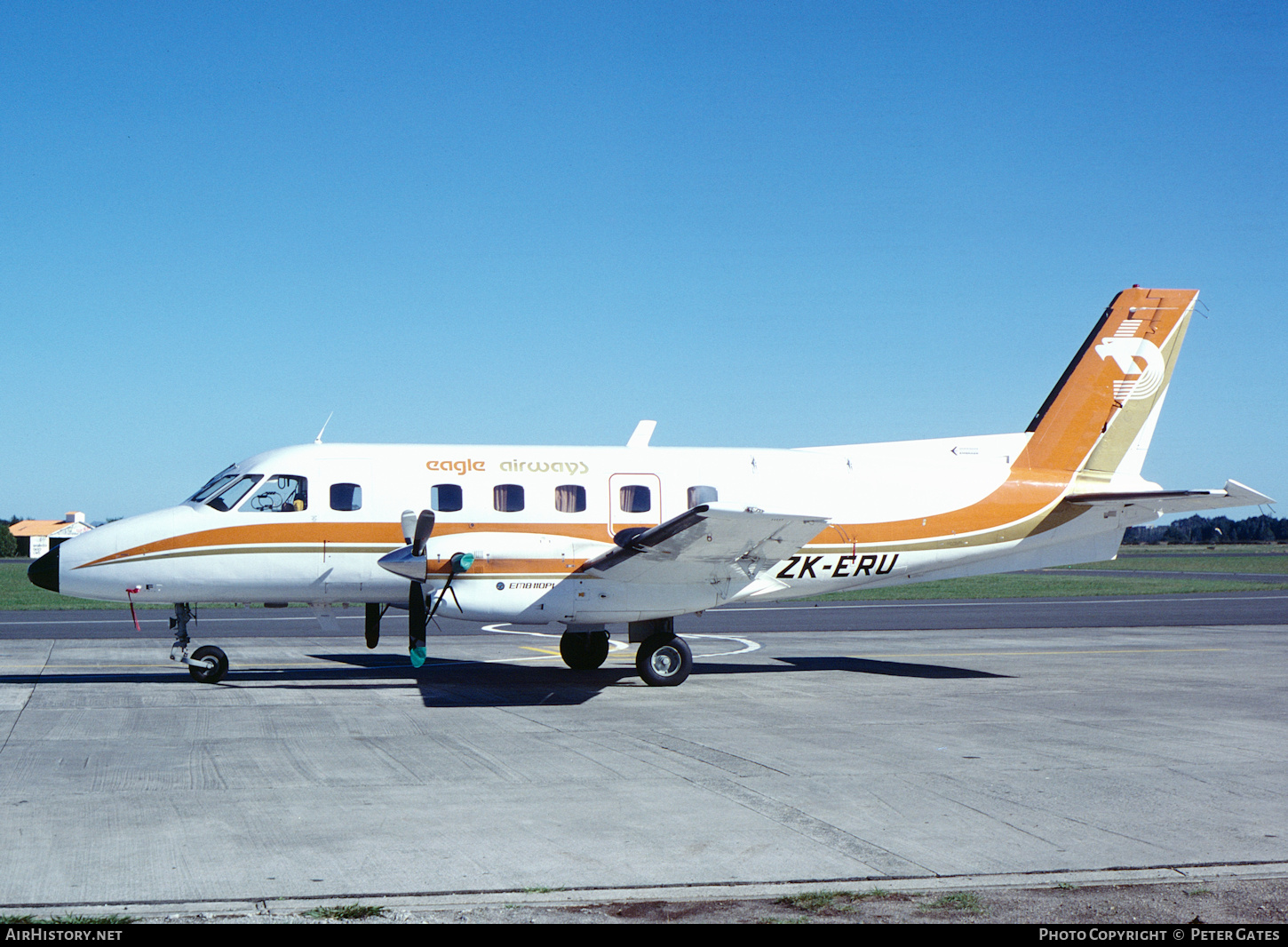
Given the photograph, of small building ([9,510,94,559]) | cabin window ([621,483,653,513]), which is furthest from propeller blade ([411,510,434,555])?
small building ([9,510,94,559])

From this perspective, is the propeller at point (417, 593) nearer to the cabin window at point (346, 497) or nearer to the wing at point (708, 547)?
the cabin window at point (346, 497)

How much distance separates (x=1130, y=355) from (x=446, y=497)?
11.2 metres

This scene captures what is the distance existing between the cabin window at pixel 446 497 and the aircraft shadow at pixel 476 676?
249 cm

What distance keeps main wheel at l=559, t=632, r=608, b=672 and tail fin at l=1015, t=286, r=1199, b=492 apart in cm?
761

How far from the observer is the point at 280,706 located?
12.9m

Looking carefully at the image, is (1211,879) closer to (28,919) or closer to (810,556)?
(28,919)

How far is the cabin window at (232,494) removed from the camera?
49.5 ft

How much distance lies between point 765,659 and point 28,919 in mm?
14239

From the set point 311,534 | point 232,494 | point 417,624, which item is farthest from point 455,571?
point 232,494

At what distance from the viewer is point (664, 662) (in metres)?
15.2

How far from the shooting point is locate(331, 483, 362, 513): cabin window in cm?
1522

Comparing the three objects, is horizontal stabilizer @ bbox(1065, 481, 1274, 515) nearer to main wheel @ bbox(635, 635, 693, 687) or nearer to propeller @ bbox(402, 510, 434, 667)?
main wheel @ bbox(635, 635, 693, 687)

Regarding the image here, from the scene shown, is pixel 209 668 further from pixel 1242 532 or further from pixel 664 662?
pixel 1242 532

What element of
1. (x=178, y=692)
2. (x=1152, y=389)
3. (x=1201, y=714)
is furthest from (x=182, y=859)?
(x=1152, y=389)
